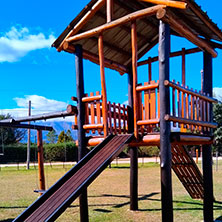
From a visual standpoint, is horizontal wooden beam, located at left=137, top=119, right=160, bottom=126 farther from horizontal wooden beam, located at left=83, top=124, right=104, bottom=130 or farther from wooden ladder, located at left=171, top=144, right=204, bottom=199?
wooden ladder, located at left=171, top=144, right=204, bottom=199

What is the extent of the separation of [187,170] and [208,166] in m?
1.82

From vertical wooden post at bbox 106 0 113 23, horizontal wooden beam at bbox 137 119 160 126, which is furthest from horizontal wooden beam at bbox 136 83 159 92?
vertical wooden post at bbox 106 0 113 23

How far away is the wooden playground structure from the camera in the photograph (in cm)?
508

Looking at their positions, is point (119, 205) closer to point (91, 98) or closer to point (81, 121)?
point (81, 121)

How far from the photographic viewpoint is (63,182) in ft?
16.9

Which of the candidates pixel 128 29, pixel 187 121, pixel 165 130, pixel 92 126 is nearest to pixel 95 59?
pixel 128 29

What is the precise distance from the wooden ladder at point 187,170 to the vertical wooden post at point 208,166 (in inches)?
37.1

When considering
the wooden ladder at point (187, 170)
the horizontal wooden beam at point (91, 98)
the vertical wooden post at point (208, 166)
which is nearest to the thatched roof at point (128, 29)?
the vertical wooden post at point (208, 166)

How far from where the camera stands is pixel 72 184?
4.87 meters

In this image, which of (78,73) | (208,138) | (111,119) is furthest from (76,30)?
(208,138)

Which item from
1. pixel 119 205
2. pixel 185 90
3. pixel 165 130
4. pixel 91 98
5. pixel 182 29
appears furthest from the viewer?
pixel 119 205

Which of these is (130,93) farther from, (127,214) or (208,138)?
(127,214)

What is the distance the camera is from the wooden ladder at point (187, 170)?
832cm

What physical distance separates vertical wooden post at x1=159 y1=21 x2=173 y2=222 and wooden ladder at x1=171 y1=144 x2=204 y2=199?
2.96 meters
